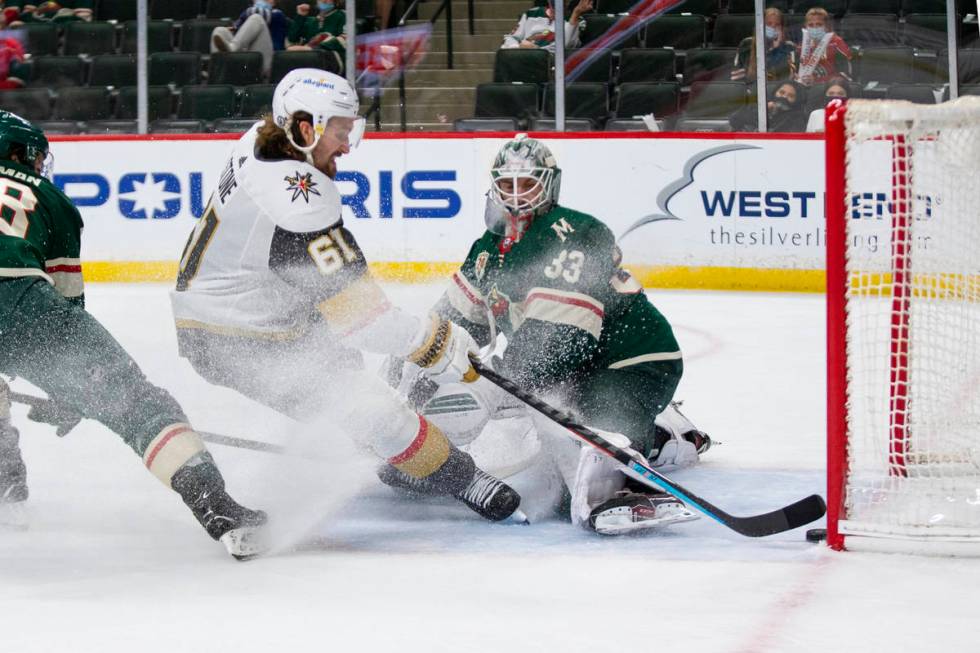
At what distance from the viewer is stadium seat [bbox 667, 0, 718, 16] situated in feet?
26.0

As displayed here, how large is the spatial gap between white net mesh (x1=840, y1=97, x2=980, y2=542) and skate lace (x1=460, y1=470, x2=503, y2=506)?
31.6 inches

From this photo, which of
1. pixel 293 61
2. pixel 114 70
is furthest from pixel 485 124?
pixel 114 70

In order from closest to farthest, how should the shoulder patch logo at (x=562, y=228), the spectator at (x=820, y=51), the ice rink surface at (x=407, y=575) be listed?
the ice rink surface at (x=407, y=575), the shoulder patch logo at (x=562, y=228), the spectator at (x=820, y=51)

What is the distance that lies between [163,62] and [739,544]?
6293mm

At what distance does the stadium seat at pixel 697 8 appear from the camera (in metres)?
7.91

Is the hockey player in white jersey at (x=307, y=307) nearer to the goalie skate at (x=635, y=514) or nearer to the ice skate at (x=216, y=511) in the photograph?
the goalie skate at (x=635, y=514)

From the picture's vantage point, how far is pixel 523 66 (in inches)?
321

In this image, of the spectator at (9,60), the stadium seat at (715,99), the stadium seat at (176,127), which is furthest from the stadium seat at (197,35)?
the stadium seat at (715,99)

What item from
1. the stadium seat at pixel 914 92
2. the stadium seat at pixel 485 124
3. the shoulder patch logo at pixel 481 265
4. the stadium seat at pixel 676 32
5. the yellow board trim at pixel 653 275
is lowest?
the yellow board trim at pixel 653 275

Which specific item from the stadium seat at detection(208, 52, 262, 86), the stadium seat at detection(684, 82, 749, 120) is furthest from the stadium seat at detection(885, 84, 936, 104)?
the stadium seat at detection(208, 52, 262, 86)

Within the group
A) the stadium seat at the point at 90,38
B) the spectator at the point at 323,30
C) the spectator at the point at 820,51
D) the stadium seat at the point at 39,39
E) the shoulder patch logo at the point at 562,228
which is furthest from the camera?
the stadium seat at the point at 39,39

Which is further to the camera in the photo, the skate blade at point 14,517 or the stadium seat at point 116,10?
the stadium seat at point 116,10

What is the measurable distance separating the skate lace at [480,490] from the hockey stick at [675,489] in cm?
21

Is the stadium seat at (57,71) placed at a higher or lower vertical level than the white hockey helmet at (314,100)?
lower
